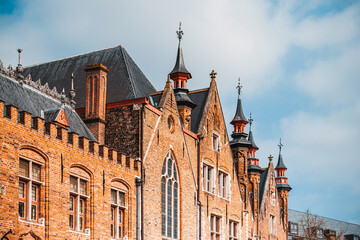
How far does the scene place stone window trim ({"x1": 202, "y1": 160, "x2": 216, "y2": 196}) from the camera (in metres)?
35.6

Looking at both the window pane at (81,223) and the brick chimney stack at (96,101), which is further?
the brick chimney stack at (96,101)

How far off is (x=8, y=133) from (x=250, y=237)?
84.3 ft

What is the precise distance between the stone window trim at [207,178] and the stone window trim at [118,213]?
8815mm

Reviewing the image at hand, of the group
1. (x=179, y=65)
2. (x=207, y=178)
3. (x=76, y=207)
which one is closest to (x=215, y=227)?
(x=207, y=178)

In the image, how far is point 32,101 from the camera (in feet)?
87.0

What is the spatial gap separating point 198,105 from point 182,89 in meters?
1.99

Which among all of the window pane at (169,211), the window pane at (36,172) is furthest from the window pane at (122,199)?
the window pane at (36,172)

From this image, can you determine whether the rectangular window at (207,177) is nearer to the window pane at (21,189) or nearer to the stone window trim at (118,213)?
the stone window trim at (118,213)

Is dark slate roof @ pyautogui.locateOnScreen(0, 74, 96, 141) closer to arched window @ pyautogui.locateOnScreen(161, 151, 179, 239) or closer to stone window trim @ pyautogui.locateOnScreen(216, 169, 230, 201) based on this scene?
arched window @ pyautogui.locateOnScreen(161, 151, 179, 239)

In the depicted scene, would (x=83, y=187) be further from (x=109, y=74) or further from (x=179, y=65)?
(x=179, y=65)

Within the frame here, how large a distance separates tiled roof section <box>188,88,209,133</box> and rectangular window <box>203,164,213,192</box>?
239 centimetres

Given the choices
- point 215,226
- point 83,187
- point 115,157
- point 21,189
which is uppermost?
point 115,157

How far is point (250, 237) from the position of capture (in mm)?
42656

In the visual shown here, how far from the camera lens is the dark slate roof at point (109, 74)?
104ft
